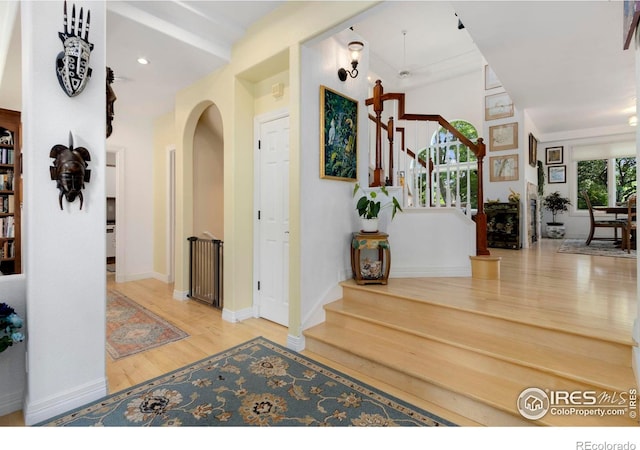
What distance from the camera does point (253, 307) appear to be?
3594 millimetres

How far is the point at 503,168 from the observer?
6.10m

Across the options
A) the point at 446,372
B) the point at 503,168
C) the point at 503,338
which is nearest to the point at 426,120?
the point at 503,338

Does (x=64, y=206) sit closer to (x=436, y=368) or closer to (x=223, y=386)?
(x=223, y=386)

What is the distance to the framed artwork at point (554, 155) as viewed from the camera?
25.9 feet

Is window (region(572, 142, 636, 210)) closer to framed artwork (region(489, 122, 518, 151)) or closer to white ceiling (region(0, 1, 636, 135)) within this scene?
white ceiling (region(0, 1, 636, 135))

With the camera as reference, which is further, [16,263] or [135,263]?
[135,263]

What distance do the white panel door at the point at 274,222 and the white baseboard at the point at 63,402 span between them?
5.51 ft

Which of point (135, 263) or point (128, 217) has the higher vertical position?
point (128, 217)

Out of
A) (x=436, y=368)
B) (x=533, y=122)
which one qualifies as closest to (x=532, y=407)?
(x=436, y=368)

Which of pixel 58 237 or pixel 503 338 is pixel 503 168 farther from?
pixel 58 237

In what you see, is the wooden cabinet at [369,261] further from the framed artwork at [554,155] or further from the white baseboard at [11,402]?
the framed artwork at [554,155]

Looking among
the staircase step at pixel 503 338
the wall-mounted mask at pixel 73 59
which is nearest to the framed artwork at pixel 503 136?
the staircase step at pixel 503 338

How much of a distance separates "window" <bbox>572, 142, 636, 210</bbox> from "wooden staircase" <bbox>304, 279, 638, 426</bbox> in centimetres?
A: 786

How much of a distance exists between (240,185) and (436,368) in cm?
263
